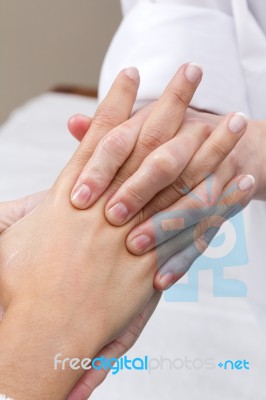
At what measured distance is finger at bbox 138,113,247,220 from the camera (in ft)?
2.83

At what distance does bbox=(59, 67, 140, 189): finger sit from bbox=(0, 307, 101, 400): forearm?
20cm

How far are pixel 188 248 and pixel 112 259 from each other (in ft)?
0.37

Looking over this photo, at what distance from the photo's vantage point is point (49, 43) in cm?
286

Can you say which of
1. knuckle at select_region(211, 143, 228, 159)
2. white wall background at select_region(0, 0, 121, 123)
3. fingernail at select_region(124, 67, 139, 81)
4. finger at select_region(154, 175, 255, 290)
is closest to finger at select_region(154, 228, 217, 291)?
finger at select_region(154, 175, 255, 290)

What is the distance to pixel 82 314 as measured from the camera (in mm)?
813

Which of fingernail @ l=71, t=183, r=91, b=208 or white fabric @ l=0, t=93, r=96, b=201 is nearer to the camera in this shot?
fingernail @ l=71, t=183, r=91, b=208

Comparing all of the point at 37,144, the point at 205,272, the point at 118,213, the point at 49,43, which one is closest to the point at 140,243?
the point at 118,213

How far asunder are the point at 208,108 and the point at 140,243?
313 mm

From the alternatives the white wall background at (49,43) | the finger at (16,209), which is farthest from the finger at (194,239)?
the white wall background at (49,43)

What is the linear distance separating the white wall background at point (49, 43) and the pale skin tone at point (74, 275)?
197 centimetres

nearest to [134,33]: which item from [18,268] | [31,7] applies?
[18,268]

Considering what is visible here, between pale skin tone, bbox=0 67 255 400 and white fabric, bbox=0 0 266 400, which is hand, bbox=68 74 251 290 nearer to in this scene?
pale skin tone, bbox=0 67 255 400

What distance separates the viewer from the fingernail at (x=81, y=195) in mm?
845

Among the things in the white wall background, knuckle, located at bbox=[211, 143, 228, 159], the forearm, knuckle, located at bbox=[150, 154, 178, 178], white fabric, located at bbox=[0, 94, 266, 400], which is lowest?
the white wall background
